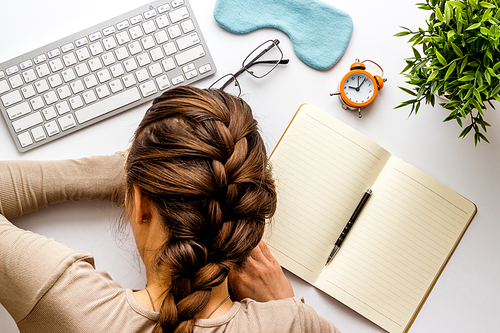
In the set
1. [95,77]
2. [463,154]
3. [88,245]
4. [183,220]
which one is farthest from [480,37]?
[88,245]

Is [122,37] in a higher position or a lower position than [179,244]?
higher

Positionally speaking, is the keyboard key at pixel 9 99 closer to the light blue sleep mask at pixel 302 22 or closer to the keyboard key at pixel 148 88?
the keyboard key at pixel 148 88

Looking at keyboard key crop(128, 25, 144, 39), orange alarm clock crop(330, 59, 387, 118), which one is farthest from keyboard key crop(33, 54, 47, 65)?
orange alarm clock crop(330, 59, 387, 118)

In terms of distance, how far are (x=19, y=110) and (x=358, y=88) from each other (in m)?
0.80

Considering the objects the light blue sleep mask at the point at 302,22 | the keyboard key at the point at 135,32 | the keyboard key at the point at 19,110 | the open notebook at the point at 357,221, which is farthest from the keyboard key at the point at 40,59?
the open notebook at the point at 357,221

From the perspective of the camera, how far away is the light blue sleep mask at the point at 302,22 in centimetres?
88

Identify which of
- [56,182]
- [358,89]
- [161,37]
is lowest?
[56,182]

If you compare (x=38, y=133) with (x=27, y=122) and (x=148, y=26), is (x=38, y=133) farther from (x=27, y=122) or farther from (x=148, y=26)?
(x=148, y=26)

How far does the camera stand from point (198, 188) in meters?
0.53

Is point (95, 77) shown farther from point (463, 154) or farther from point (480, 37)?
point (463, 154)

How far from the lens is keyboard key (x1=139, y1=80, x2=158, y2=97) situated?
84 centimetres

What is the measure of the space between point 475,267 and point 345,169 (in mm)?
431

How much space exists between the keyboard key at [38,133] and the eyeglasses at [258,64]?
410mm

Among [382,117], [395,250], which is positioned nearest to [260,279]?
[395,250]
